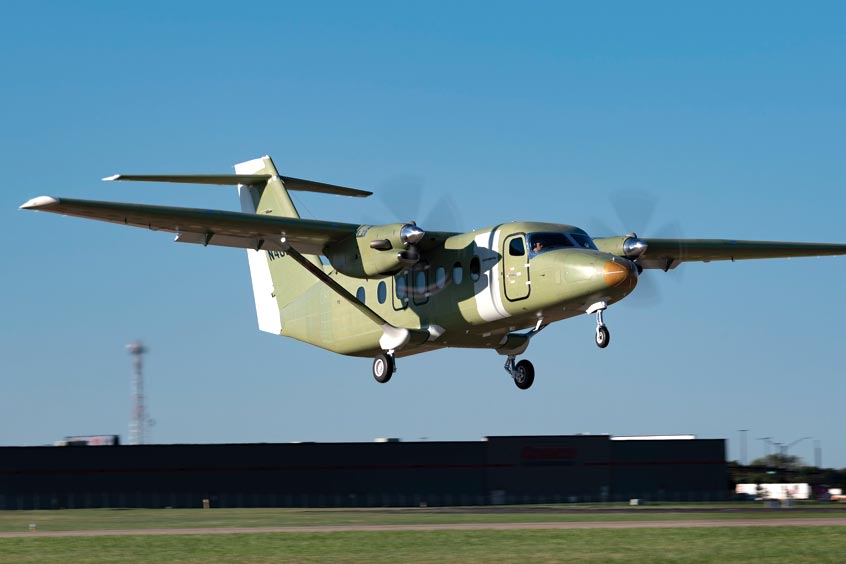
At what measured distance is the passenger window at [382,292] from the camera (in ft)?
108

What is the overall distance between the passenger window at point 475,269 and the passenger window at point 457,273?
1.15 ft

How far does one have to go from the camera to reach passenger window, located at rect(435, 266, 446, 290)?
103 feet

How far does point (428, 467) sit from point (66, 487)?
74.5 ft

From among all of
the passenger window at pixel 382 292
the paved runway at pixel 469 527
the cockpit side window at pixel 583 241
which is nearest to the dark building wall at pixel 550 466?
the paved runway at pixel 469 527

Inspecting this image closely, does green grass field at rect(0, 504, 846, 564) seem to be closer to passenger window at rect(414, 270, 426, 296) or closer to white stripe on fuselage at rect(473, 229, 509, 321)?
white stripe on fuselage at rect(473, 229, 509, 321)

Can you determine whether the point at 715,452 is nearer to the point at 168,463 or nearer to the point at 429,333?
the point at 168,463

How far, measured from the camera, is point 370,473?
75625 mm

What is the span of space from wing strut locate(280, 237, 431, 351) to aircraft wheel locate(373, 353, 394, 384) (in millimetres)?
373

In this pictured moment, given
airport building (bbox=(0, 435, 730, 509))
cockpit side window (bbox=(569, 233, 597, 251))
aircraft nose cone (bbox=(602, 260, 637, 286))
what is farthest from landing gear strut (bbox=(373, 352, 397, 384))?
airport building (bbox=(0, 435, 730, 509))

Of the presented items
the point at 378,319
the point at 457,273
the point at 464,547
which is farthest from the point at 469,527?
the point at 457,273

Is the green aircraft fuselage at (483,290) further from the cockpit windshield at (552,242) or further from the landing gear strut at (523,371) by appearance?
the landing gear strut at (523,371)

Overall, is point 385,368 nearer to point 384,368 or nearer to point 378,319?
point 384,368

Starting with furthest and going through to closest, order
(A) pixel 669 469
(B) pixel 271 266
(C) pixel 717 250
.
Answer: (A) pixel 669 469 < (B) pixel 271 266 < (C) pixel 717 250

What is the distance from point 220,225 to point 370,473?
47.0 meters
